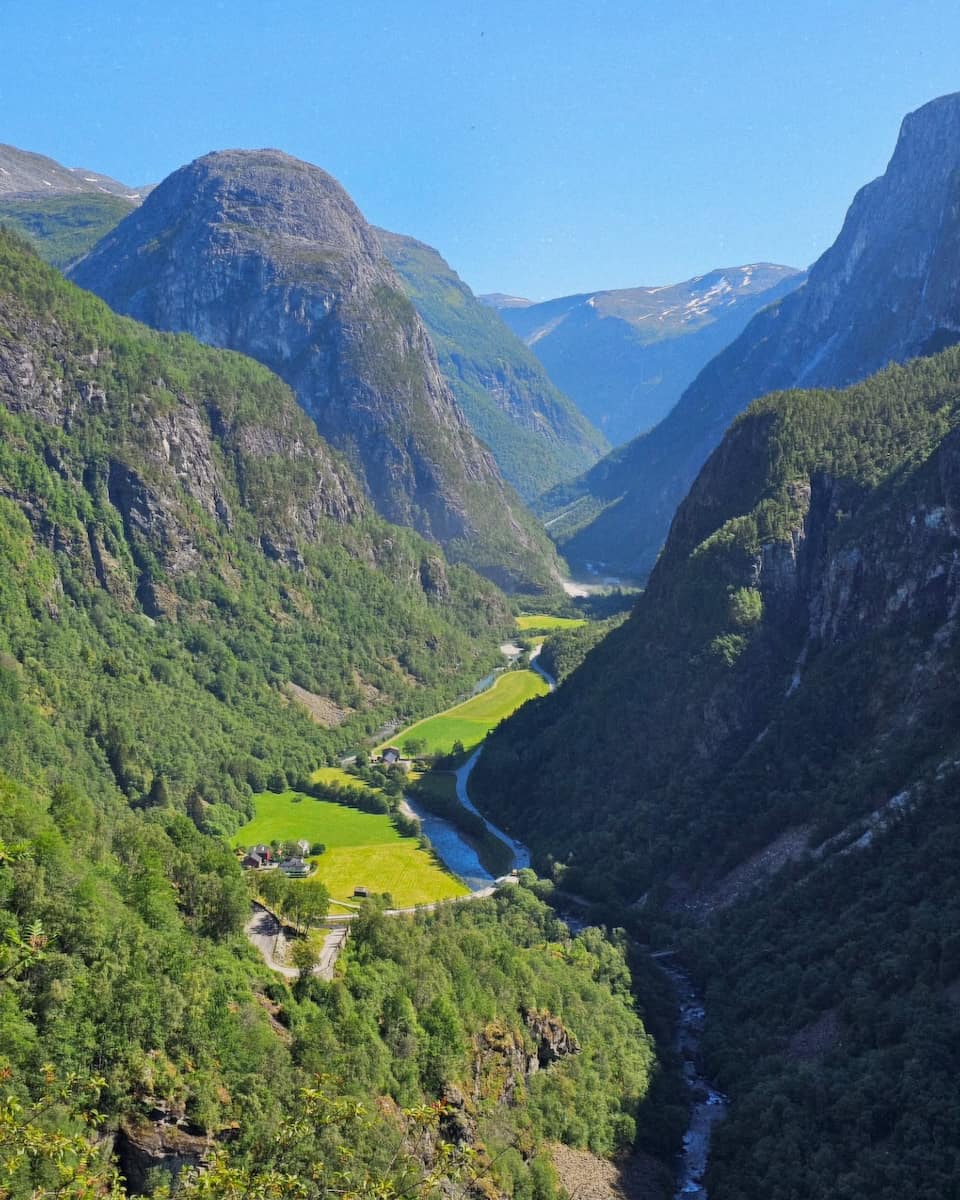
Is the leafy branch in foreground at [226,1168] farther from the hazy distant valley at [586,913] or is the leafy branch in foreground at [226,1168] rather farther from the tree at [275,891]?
the tree at [275,891]

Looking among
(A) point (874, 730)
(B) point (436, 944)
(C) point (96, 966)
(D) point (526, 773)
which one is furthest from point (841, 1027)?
(D) point (526, 773)

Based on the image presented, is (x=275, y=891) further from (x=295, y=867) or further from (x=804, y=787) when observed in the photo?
(x=804, y=787)

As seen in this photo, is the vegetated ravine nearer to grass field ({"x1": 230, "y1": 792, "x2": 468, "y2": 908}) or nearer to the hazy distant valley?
the hazy distant valley

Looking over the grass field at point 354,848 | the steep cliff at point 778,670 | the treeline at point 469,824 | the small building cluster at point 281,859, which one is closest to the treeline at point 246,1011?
the grass field at point 354,848

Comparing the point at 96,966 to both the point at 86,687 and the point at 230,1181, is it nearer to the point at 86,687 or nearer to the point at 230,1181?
the point at 230,1181

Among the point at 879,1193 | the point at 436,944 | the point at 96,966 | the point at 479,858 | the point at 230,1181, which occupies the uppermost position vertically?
the point at 230,1181

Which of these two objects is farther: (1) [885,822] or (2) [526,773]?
(2) [526,773]

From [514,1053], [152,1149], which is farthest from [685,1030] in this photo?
[152,1149]
